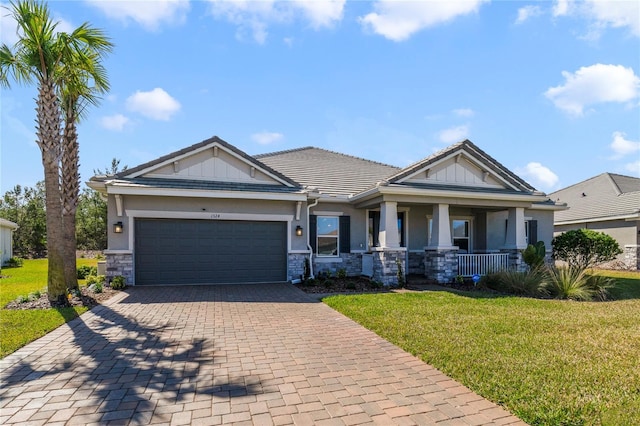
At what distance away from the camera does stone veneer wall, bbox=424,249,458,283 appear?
1263cm

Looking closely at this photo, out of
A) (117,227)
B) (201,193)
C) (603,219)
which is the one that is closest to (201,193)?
(201,193)

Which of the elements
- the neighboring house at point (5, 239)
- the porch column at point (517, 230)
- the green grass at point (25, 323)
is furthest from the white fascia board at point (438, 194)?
the neighboring house at point (5, 239)

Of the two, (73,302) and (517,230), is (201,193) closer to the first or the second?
(73,302)

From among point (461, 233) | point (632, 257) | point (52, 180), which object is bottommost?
point (632, 257)

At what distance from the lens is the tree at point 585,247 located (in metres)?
13.9

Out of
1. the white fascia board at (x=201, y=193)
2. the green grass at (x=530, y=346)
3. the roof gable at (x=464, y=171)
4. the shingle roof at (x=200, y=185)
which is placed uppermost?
the roof gable at (x=464, y=171)

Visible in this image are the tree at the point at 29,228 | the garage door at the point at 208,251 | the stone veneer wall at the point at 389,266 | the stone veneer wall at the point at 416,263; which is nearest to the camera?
the garage door at the point at 208,251

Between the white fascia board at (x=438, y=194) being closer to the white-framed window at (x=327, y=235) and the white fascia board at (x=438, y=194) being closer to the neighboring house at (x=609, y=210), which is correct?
the white-framed window at (x=327, y=235)

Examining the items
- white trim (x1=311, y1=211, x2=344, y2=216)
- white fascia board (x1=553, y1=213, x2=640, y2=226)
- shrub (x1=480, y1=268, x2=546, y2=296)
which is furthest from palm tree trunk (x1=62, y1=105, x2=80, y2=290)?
white fascia board (x1=553, y1=213, x2=640, y2=226)

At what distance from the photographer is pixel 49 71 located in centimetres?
864

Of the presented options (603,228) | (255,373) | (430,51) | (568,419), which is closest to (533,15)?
(430,51)

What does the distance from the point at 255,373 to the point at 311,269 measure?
27.2 feet

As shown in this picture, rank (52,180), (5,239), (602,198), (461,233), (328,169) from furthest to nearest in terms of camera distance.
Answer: (602,198), (5,239), (328,169), (461,233), (52,180)

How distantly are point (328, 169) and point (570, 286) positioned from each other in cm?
1009
